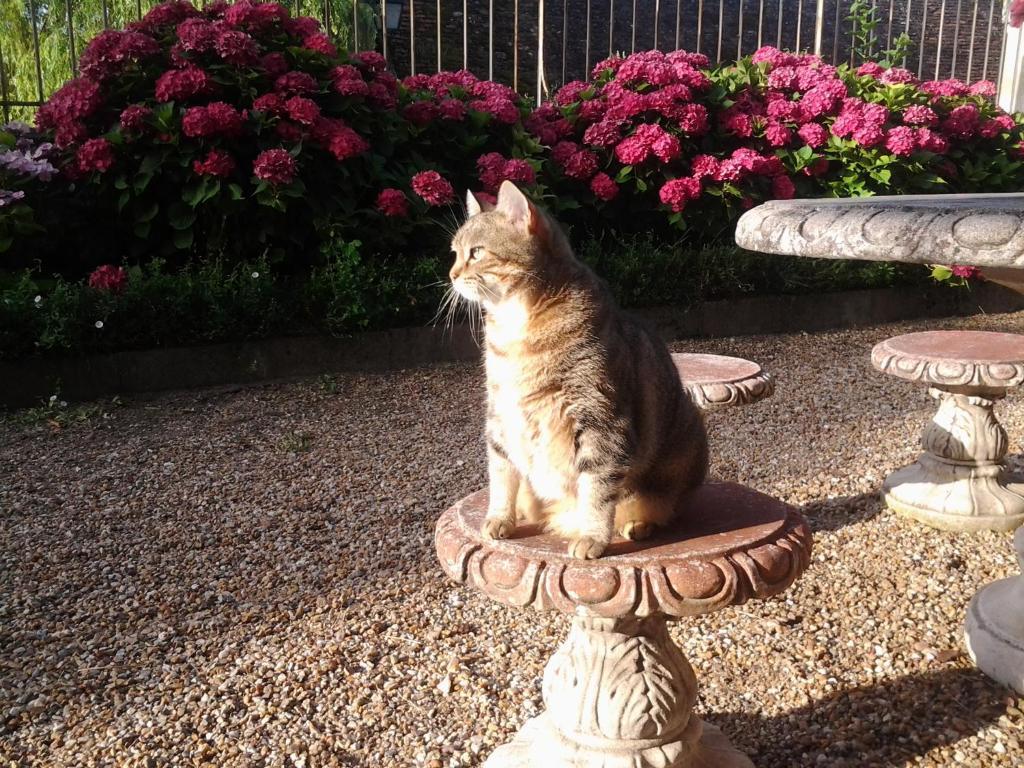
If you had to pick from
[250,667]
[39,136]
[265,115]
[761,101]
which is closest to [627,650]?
[250,667]

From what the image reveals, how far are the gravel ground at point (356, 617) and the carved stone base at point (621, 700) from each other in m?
0.45

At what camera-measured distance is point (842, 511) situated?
396 cm

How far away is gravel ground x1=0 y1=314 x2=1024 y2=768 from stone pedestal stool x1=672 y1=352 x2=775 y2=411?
2.33 ft

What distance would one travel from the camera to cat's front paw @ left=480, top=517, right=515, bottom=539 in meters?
1.88

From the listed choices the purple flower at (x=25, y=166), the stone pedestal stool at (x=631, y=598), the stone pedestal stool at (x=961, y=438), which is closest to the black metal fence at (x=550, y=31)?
the purple flower at (x=25, y=166)

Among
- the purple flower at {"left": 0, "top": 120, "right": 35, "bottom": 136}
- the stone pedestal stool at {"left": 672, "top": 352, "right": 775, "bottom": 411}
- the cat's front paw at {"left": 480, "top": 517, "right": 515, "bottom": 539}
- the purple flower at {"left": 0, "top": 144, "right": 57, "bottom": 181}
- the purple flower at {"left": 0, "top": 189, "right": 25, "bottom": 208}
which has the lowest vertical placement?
the stone pedestal stool at {"left": 672, "top": 352, "right": 775, "bottom": 411}

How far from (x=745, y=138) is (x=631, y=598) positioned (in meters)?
6.26

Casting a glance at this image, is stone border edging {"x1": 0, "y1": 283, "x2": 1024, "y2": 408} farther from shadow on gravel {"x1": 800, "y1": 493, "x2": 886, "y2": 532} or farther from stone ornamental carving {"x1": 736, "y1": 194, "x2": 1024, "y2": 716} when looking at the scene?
stone ornamental carving {"x1": 736, "y1": 194, "x2": 1024, "y2": 716}

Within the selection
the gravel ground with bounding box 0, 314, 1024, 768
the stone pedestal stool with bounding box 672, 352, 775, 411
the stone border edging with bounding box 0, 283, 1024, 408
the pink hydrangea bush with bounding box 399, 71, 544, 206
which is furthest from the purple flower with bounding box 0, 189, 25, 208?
the stone pedestal stool with bounding box 672, 352, 775, 411

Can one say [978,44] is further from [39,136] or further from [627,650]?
[627,650]

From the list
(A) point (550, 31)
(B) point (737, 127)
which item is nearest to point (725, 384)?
(B) point (737, 127)

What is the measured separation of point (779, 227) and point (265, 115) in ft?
15.3

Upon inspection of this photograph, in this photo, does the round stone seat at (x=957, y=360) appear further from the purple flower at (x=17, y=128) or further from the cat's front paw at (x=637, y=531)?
the purple flower at (x=17, y=128)

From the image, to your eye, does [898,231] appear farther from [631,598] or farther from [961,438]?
[961,438]
